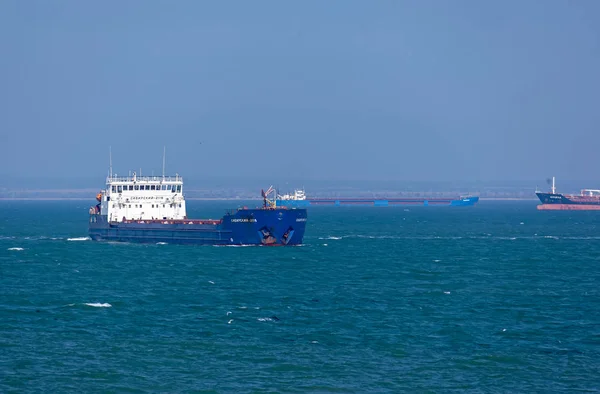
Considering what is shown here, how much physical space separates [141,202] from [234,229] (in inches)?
703

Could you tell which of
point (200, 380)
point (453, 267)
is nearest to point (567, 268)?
point (453, 267)

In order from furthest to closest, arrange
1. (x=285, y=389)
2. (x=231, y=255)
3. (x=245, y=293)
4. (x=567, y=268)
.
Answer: (x=231, y=255) → (x=567, y=268) → (x=245, y=293) → (x=285, y=389)

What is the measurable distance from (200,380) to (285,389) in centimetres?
386

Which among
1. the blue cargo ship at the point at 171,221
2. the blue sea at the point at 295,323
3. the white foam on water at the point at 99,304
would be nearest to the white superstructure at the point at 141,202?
the blue cargo ship at the point at 171,221

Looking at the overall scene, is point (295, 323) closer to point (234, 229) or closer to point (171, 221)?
point (234, 229)

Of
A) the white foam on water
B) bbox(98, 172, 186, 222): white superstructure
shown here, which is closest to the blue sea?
the white foam on water

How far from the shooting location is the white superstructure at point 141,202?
112375 mm

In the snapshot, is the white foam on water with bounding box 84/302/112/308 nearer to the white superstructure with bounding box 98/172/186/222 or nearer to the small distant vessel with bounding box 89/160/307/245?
the small distant vessel with bounding box 89/160/307/245

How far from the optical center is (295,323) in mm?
52031

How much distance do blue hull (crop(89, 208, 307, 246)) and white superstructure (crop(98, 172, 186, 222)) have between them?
171 inches

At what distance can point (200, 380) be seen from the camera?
39438 mm

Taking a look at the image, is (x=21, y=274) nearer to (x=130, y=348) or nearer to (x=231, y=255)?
(x=231, y=255)

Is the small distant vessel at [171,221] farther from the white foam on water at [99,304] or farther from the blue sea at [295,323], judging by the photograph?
the white foam on water at [99,304]

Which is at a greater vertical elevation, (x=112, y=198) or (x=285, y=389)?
(x=112, y=198)
